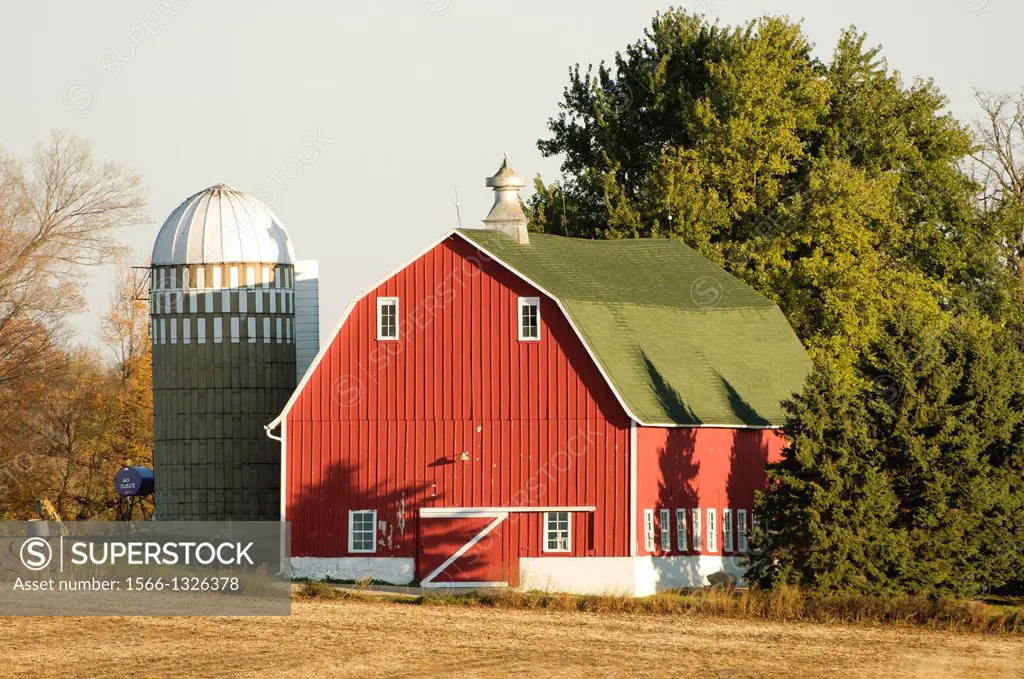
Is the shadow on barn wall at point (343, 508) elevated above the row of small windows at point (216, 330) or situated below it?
below

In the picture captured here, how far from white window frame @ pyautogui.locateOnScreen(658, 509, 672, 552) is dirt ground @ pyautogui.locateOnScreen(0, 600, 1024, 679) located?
5752 mm

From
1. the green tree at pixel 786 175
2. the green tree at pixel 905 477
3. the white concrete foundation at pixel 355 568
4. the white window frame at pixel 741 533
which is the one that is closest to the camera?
the green tree at pixel 905 477

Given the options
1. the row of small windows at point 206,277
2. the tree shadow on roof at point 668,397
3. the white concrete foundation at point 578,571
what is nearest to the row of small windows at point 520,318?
the tree shadow on roof at point 668,397

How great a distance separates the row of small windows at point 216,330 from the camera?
46.2 m

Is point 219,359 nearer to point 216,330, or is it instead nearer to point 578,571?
point 216,330

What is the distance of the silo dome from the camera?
152 feet

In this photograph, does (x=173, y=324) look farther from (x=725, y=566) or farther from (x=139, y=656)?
(x=139, y=656)

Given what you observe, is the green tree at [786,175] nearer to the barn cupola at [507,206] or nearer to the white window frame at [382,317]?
the barn cupola at [507,206]

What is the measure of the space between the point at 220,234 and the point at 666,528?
1448 cm

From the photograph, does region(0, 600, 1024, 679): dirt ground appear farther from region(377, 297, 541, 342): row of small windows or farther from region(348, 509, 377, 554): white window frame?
region(377, 297, 541, 342): row of small windows

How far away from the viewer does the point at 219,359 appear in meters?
46.2

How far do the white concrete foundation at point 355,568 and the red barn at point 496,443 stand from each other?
1.2 inches

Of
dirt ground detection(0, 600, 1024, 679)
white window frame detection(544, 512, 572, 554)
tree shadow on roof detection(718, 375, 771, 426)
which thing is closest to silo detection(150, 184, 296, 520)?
white window frame detection(544, 512, 572, 554)

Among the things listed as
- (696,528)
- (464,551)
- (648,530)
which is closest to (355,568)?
(464,551)
